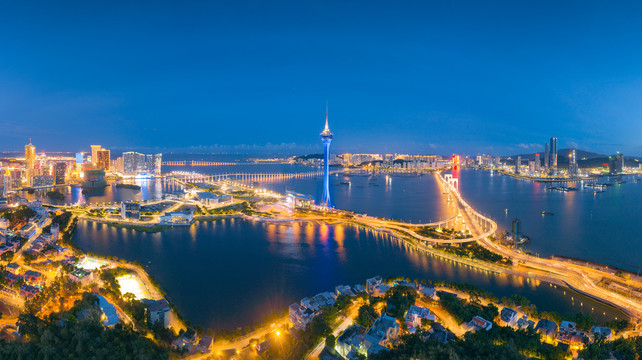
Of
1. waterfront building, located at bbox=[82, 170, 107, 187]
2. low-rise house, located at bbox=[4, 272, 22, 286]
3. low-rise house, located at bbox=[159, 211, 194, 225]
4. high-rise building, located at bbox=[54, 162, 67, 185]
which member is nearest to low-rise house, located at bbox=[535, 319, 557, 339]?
low-rise house, located at bbox=[4, 272, 22, 286]

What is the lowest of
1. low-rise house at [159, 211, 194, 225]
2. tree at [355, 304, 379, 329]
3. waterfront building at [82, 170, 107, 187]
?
tree at [355, 304, 379, 329]

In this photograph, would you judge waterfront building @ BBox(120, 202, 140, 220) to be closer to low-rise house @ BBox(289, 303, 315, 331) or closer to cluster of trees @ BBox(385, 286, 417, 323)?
low-rise house @ BBox(289, 303, 315, 331)

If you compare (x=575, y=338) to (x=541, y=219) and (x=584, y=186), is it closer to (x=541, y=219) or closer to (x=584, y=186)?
(x=541, y=219)

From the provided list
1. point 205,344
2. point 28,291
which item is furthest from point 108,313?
point 28,291

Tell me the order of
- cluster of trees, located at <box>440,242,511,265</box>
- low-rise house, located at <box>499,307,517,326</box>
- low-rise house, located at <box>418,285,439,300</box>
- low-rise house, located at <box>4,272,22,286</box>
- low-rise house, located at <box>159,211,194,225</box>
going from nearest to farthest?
low-rise house, located at <box>499,307,517,326</box> < low-rise house, located at <box>418,285,439,300</box> < low-rise house, located at <box>4,272,22,286</box> < cluster of trees, located at <box>440,242,511,265</box> < low-rise house, located at <box>159,211,194,225</box>

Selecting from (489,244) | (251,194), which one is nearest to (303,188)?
(251,194)

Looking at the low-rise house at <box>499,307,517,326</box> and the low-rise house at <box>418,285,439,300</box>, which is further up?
the low-rise house at <box>418,285,439,300</box>
